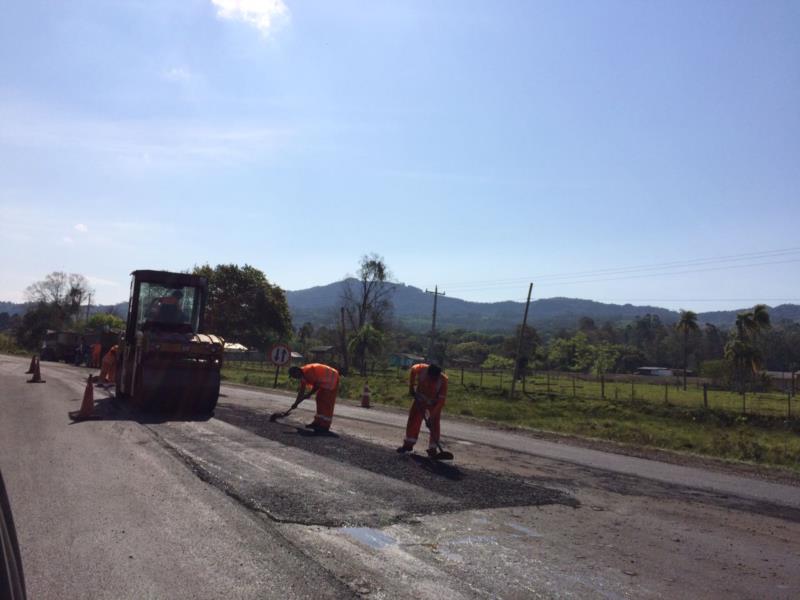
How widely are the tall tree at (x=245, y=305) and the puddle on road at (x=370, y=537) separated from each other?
58339 mm

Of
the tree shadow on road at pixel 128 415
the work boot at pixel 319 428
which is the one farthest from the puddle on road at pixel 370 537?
the tree shadow on road at pixel 128 415

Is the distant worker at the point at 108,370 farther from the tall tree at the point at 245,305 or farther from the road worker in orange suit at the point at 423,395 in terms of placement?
the tall tree at the point at 245,305

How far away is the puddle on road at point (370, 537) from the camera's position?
6.03m

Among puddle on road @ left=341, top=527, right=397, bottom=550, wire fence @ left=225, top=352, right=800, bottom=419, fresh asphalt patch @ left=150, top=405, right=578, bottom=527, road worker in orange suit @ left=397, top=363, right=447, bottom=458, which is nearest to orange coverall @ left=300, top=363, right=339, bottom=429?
fresh asphalt patch @ left=150, top=405, right=578, bottom=527

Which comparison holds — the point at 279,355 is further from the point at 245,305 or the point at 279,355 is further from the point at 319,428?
the point at 245,305

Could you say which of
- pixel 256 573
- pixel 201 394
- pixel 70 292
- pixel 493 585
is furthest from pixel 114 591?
pixel 70 292

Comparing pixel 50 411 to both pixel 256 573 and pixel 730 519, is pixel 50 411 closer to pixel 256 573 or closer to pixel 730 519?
pixel 256 573

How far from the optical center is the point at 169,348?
15.4 m

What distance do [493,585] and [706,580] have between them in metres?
1.87

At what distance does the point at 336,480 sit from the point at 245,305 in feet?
192

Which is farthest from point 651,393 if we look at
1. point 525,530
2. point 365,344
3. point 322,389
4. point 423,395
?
point 525,530

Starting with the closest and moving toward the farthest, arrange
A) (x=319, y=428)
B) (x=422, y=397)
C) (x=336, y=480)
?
(x=336, y=480) < (x=422, y=397) < (x=319, y=428)

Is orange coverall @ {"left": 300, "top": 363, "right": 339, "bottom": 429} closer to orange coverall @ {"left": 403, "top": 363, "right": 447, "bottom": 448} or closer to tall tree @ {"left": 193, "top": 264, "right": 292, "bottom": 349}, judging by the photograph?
orange coverall @ {"left": 403, "top": 363, "right": 447, "bottom": 448}

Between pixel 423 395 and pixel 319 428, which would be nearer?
pixel 423 395
